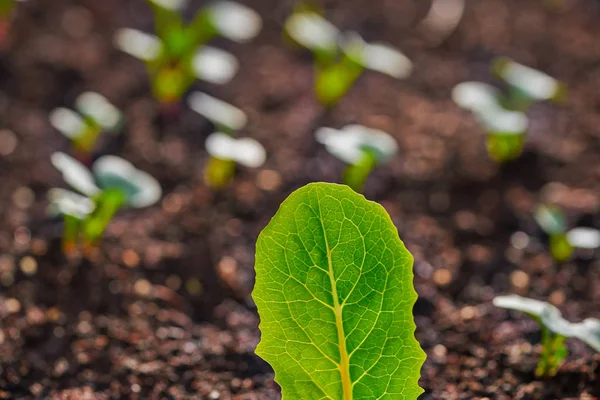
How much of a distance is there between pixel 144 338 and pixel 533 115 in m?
1.71

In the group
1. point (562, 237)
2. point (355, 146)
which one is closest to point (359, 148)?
point (355, 146)

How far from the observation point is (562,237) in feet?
6.60

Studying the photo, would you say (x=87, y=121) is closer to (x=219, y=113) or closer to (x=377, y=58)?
(x=219, y=113)

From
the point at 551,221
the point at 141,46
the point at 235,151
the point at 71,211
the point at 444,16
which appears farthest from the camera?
the point at 444,16

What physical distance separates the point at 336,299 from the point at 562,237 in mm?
999

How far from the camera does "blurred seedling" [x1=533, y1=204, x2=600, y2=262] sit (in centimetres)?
185

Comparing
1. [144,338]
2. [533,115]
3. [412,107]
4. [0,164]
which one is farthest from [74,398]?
[533,115]

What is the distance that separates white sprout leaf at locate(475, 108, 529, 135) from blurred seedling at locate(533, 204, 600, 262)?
0.28 metres

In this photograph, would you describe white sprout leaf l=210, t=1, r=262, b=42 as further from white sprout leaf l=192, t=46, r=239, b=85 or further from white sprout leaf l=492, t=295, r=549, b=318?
white sprout leaf l=492, t=295, r=549, b=318

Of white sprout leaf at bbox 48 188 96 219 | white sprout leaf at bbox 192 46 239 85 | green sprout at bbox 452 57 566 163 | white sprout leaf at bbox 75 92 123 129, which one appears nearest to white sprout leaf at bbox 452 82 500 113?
green sprout at bbox 452 57 566 163

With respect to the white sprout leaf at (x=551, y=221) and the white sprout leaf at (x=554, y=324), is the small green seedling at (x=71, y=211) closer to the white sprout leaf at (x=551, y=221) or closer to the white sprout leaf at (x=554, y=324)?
the white sprout leaf at (x=554, y=324)

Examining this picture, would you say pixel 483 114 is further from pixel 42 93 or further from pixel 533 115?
pixel 42 93

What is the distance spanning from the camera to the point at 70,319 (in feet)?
5.88

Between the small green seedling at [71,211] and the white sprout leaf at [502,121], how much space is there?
113 centimetres
